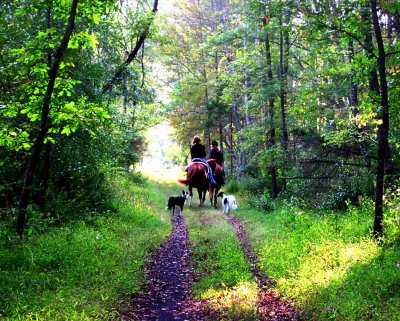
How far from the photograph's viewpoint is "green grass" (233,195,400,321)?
19.7 ft

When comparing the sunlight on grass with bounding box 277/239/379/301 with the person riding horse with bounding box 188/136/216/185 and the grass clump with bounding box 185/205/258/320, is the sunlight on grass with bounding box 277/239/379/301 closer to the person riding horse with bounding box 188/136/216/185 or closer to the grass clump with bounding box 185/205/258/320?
the grass clump with bounding box 185/205/258/320

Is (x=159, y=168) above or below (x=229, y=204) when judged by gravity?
below

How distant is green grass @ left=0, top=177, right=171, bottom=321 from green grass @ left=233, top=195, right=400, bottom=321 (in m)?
3.09

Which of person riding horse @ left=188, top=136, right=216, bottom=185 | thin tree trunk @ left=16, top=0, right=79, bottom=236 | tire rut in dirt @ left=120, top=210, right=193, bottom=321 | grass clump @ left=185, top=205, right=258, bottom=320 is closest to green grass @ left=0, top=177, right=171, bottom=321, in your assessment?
tire rut in dirt @ left=120, top=210, right=193, bottom=321

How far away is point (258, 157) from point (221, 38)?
19.5 ft

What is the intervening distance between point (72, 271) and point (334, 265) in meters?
5.22

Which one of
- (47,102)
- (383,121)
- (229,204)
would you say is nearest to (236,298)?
(383,121)

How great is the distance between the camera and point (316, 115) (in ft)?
48.9

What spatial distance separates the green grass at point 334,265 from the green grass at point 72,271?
3094 millimetres

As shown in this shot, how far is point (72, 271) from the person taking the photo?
7727 millimetres

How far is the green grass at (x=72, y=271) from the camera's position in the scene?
6027mm

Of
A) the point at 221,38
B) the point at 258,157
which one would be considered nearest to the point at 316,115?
the point at 258,157

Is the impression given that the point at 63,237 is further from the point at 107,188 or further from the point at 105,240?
the point at 107,188

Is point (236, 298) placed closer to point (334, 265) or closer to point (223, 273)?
point (223, 273)
